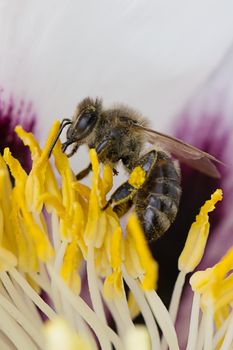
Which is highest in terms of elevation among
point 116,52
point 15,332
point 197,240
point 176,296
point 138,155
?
point 116,52

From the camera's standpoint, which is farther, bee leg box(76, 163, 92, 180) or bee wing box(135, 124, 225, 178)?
bee leg box(76, 163, 92, 180)

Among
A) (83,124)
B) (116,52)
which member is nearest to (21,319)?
(83,124)

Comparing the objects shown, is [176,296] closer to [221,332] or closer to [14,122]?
[221,332]

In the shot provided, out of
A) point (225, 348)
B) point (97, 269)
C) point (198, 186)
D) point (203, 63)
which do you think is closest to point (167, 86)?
point (203, 63)

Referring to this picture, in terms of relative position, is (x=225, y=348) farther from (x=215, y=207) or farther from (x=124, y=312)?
(x=215, y=207)

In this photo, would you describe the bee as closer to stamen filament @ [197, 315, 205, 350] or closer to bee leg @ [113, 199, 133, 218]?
bee leg @ [113, 199, 133, 218]

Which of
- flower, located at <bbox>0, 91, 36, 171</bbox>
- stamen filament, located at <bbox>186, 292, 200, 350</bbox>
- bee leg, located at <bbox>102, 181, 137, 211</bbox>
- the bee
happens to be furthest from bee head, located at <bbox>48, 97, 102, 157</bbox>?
stamen filament, located at <bbox>186, 292, 200, 350</bbox>
